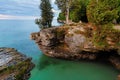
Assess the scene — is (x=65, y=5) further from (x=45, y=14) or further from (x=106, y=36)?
(x=106, y=36)

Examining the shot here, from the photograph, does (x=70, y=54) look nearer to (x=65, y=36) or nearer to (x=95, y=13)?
(x=65, y=36)

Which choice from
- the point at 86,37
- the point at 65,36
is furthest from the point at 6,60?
the point at 86,37

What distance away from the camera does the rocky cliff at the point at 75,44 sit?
35.3m

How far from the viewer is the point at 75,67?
3628cm

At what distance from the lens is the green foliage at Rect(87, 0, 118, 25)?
32531mm

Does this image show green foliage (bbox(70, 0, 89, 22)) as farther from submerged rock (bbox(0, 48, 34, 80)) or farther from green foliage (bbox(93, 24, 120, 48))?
submerged rock (bbox(0, 48, 34, 80))

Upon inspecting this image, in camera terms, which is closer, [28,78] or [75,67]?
[28,78]

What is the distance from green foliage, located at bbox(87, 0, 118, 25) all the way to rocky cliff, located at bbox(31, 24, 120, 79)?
8.85ft

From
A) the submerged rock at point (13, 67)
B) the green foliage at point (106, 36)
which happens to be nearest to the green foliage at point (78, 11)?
the green foliage at point (106, 36)

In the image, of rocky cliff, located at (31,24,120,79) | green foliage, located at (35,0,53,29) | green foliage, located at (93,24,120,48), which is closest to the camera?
green foliage, located at (93,24,120,48)

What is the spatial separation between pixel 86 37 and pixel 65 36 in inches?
179

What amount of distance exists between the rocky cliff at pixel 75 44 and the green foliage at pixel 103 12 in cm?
270

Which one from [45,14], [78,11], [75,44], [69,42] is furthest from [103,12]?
[45,14]

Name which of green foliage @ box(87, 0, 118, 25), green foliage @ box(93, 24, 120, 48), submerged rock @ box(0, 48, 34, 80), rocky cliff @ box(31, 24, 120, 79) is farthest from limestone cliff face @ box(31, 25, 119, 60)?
submerged rock @ box(0, 48, 34, 80)
